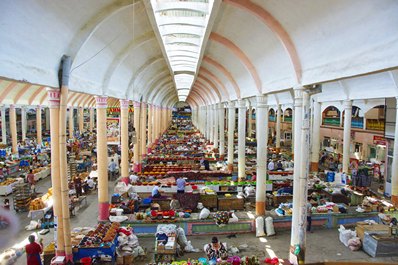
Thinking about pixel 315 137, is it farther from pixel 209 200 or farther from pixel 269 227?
pixel 269 227

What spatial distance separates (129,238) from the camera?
8.40 meters

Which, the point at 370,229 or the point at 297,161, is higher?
the point at 297,161

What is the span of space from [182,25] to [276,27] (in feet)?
9.76

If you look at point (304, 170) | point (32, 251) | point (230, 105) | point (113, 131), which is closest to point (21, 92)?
point (113, 131)

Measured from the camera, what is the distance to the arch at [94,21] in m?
7.02

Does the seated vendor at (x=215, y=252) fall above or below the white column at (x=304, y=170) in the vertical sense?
below

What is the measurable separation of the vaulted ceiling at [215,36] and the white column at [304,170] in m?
0.73

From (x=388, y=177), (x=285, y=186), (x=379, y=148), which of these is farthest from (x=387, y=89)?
(x=379, y=148)

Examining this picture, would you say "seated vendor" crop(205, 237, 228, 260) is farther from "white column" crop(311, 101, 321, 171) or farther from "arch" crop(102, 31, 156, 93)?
"white column" crop(311, 101, 321, 171)

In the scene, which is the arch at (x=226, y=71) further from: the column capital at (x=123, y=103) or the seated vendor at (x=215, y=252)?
the seated vendor at (x=215, y=252)

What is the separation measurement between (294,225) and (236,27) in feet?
19.2

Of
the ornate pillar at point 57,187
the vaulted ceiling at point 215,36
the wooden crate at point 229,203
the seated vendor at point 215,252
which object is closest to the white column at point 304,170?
the vaulted ceiling at point 215,36

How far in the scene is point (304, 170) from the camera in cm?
745

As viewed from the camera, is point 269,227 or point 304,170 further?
point 269,227
